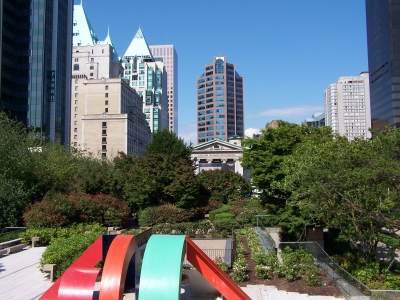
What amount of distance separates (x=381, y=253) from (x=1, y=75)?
7426 cm

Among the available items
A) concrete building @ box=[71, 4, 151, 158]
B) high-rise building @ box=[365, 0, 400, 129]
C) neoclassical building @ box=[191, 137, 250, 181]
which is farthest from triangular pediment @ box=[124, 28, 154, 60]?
neoclassical building @ box=[191, 137, 250, 181]

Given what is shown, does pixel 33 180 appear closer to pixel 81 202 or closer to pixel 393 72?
pixel 81 202

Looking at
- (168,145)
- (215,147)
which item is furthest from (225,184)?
(215,147)

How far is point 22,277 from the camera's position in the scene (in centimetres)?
1783

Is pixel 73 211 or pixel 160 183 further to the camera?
pixel 160 183

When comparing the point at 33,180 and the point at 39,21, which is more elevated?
the point at 39,21

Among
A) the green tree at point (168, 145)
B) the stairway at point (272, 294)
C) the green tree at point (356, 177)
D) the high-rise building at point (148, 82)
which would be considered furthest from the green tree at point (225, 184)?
the high-rise building at point (148, 82)

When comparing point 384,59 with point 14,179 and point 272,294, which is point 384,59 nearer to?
point 14,179

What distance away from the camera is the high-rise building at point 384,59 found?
3615 inches

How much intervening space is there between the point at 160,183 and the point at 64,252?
2013cm

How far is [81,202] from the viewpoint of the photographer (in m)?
29.7

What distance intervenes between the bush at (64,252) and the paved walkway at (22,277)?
75 centimetres

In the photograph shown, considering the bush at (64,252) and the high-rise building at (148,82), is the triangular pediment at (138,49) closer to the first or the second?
the high-rise building at (148,82)

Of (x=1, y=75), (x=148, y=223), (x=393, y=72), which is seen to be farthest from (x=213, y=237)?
(x=393, y=72)
